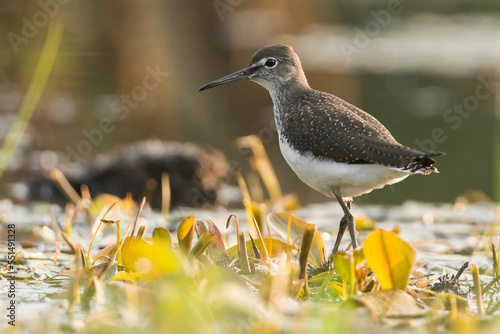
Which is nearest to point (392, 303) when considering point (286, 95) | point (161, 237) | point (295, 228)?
point (295, 228)

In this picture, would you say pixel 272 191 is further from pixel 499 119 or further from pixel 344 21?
pixel 344 21

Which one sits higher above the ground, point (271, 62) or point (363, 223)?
point (271, 62)

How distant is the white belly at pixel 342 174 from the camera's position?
4539mm

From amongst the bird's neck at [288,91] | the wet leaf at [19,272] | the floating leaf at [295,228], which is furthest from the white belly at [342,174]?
the wet leaf at [19,272]

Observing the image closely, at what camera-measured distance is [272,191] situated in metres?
6.64

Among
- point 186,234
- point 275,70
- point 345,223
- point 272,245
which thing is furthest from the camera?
point 275,70

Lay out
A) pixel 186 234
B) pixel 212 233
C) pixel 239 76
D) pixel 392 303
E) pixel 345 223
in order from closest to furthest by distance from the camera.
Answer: pixel 392 303 < pixel 186 234 < pixel 212 233 < pixel 345 223 < pixel 239 76

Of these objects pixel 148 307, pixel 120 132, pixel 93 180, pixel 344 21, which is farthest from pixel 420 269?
pixel 344 21

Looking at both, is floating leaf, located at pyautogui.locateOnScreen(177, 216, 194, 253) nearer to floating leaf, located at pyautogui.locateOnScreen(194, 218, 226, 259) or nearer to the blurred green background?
floating leaf, located at pyautogui.locateOnScreen(194, 218, 226, 259)

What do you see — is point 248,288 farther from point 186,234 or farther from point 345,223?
point 345,223

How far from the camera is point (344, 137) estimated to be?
4.65 metres

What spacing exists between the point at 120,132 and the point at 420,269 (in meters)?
6.19

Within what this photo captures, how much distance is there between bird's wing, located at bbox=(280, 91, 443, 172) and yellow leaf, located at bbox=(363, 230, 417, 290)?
2.45 ft

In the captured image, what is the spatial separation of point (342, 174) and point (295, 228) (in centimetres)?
46
